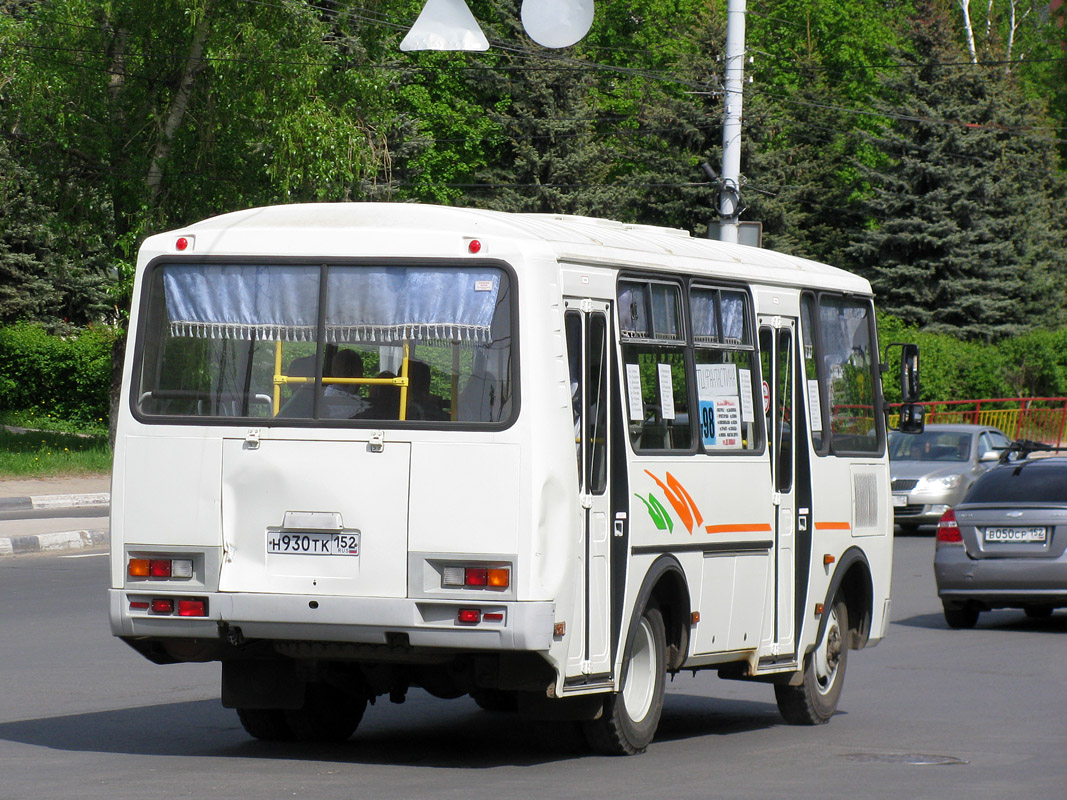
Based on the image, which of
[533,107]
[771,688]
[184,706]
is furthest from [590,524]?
[533,107]

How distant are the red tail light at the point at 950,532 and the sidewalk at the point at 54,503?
10.8 metres

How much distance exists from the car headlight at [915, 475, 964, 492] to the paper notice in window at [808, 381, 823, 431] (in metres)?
16.6

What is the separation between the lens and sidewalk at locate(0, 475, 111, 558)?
21453mm

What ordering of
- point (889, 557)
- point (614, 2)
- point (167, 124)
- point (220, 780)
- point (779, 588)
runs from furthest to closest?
point (614, 2) < point (167, 124) < point (889, 557) < point (779, 588) < point (220, 780)

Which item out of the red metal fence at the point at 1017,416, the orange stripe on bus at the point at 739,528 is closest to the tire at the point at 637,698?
the orange stripe on bus at the point at 739,528

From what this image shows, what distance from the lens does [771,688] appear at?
496 inches

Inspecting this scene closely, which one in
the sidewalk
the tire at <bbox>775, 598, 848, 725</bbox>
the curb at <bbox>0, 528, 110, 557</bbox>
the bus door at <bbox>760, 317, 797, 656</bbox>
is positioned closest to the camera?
the bus door at <bbox>760, 317, 797, 656</bbox>

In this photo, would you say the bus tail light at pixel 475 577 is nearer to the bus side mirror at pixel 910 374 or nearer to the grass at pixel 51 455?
the bus side mirror at pixel 910 374

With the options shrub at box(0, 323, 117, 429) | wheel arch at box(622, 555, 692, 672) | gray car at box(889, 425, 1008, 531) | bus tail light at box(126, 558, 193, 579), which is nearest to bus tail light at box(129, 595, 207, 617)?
bus tail light at box(126, 558, 193, 579)

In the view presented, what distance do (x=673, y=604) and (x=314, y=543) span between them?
2.07 m

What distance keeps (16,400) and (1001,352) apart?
90.8ft

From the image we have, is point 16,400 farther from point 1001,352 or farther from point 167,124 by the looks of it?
point 1001,352

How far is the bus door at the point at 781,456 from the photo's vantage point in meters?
10.2

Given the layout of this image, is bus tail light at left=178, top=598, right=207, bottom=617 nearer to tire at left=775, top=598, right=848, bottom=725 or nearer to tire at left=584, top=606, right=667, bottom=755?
tire at left=584, top=606, right=667, bottom=755
